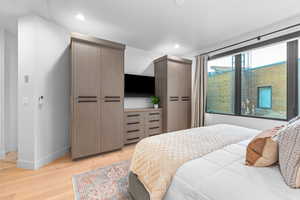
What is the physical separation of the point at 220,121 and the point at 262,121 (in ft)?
2.81

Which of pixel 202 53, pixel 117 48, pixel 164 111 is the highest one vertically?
pixel 202 53

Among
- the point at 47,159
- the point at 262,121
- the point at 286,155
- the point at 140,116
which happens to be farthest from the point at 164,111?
the point at 286,155

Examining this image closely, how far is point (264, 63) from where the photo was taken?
2723 mm

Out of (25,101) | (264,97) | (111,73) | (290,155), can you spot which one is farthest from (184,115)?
(25,101)

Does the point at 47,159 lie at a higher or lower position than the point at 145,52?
lower

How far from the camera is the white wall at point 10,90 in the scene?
2588mm

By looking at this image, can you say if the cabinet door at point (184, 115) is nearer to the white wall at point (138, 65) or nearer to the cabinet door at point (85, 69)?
the white wall at point (138, 65)

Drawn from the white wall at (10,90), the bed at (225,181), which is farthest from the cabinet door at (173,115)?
the white wall at (10,90)

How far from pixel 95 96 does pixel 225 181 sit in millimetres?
2323

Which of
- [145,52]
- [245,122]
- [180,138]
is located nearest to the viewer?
[180,138]

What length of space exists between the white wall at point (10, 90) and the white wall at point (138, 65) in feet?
7.32

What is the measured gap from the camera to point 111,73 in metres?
2.66

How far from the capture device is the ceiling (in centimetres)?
194

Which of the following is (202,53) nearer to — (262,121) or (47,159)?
(262,121)
